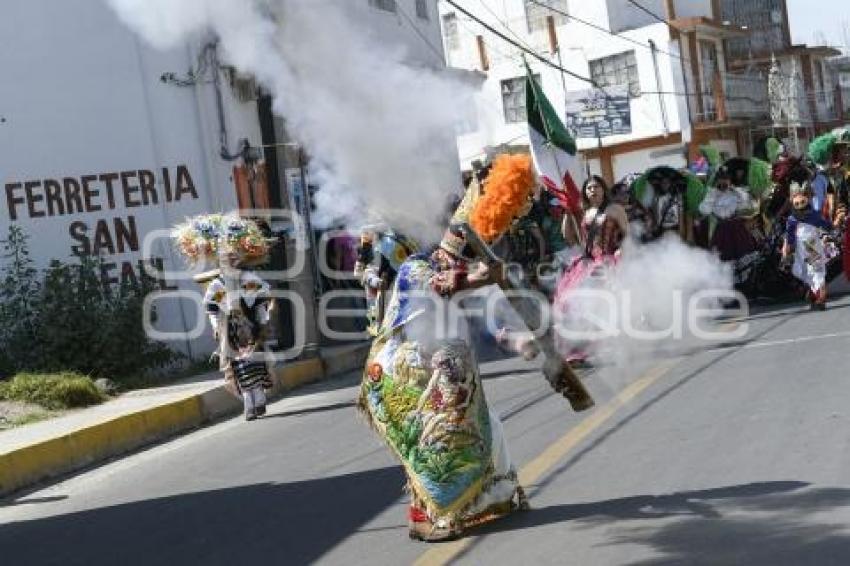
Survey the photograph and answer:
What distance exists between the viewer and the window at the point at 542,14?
4747 centimetres

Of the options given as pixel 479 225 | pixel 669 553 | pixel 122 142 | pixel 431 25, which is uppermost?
pixel 431 25

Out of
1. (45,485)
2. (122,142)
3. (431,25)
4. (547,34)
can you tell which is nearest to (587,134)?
(547,34)

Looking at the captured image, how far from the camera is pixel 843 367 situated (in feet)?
33.4

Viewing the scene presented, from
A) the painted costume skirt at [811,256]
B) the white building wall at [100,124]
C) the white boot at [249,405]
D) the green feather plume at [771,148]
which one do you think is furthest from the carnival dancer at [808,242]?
the green feather plume at [771,148]

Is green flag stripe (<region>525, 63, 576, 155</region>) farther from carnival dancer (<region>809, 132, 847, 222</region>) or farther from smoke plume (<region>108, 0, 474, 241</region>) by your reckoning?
carnival dancer (<region>809, 132, 847, 222</region>)

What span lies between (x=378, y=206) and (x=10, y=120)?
320 inches

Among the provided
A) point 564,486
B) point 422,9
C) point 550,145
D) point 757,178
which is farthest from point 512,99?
point 564,486

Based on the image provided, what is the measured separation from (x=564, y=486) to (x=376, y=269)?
7184mm

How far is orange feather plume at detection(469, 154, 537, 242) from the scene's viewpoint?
6.46 m

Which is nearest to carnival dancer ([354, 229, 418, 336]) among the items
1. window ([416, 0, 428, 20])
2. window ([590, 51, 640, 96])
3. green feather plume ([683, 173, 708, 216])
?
green feather plume ([683, 173, 708, 216])

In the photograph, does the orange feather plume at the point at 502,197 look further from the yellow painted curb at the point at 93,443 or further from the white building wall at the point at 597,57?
A: the white building wall at the point at 597,57

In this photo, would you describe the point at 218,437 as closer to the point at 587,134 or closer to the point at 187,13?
the point at 187,13

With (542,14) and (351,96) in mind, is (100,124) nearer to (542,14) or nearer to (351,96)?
(351,96)

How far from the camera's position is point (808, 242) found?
14.8 m
